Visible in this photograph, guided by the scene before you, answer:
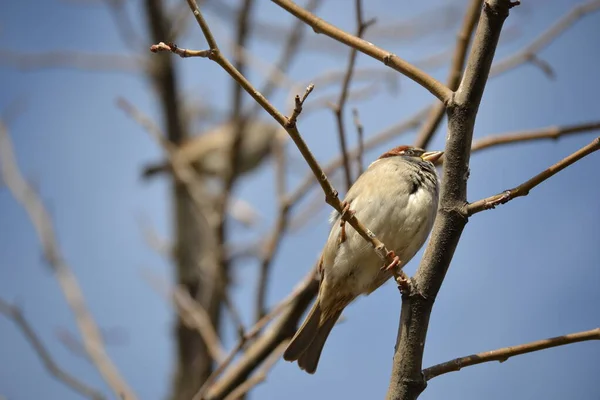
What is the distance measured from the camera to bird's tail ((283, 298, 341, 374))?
3.06m

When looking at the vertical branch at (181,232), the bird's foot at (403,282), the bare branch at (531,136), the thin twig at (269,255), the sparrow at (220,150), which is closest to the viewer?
the bird's foot at (403,282)

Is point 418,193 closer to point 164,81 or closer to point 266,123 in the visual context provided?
point 164,81

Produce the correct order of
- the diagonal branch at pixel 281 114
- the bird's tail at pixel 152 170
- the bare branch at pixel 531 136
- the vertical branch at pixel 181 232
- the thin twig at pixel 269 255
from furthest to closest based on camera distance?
the bird's tail at pixel 152 170
the vertical branch at pixel 181 232
the thin twig at pixel 269 255
the bare branch at pixel 531 136
the diagonal branch at pixel 281 114

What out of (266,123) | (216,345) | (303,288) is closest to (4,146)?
(216,345)

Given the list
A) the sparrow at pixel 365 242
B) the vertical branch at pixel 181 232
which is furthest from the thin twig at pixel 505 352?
the vertical branch at pixel 181 232

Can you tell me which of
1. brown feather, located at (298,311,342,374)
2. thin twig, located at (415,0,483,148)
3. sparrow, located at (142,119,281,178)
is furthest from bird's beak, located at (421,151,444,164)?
sparrow, located at (142,119,281,178)

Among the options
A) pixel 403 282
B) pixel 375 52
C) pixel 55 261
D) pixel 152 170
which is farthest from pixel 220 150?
pixel 403 282

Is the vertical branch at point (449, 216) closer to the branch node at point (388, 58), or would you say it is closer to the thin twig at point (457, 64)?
the branch node at point (388, 58)

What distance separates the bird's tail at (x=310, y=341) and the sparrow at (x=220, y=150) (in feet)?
14.8

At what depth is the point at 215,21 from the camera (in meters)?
5.57

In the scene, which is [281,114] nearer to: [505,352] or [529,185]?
[529,185]

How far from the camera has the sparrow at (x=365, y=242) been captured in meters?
2.92

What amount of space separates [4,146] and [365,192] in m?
2.92

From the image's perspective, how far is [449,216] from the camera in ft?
6.07
